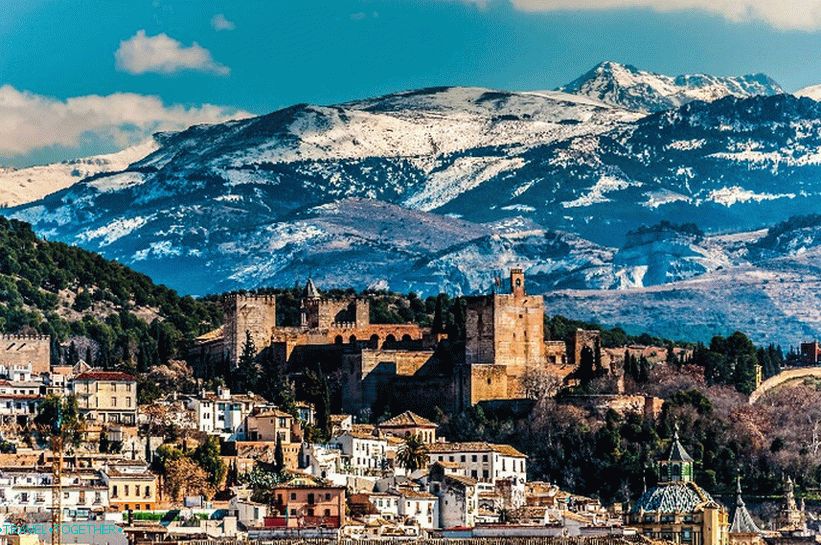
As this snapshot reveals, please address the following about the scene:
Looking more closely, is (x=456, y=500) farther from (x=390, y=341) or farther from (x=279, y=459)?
(x=390, y=341)

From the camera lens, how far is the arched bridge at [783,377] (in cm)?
16638

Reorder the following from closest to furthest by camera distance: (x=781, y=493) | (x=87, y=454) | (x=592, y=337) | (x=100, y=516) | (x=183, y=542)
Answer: (x=183, y=542) < (x=100, y=516) < (x=87, y=454) < (x=781, y=493) < (x=592, y=337)

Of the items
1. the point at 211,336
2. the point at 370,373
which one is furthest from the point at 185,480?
the point at 211,336

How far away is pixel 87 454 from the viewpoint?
132m

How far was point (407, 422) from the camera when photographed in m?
147

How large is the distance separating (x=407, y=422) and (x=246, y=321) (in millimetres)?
19252

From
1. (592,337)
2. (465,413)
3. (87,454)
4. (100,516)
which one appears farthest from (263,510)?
(592,337)

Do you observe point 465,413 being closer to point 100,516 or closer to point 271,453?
point 271,453

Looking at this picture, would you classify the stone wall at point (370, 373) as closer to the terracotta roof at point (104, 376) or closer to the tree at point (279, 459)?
the terracotta roof at point (104, 376)

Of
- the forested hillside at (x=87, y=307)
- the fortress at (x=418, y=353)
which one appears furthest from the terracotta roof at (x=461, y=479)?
the forested hillside at (x=87, y=307)

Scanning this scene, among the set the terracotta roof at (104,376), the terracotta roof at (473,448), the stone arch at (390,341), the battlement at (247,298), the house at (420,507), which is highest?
the battlement at (247,298)

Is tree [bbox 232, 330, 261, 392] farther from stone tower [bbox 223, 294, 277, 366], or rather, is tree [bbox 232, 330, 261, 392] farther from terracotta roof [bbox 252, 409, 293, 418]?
terracotta roof [bbox 252, 409, 293, 418]

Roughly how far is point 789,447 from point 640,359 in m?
15.5

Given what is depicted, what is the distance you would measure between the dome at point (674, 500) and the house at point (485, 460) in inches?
644
